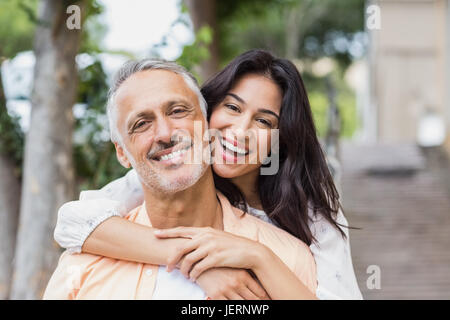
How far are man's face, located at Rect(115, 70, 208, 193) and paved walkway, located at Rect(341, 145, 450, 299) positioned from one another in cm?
445

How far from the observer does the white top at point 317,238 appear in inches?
85.0

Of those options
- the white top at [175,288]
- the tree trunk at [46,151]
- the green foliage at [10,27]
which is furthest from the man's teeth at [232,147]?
the green foliage at [10,27]

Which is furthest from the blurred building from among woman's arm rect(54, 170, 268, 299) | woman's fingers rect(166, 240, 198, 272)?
woman's fingers rect(166, 240, 198, 272)

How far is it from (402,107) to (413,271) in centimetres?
1084

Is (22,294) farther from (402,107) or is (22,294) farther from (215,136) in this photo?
(402,107)

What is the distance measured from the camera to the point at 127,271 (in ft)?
6.97

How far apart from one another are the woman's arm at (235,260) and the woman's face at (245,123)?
18.7 inches

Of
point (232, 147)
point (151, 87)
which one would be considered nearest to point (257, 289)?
point (232, 147)

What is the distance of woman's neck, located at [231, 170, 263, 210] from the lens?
2621mm

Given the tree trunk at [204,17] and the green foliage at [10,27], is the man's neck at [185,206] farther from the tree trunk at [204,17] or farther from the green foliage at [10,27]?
the tree trunk at [204,17]

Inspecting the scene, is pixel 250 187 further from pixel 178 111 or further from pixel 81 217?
pixel 81 217

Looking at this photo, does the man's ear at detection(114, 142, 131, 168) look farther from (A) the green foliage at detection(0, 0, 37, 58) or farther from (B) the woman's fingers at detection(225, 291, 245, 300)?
(A) the green foliage at detection(0, 0, 37, 58)

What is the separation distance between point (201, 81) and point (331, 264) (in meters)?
3.29

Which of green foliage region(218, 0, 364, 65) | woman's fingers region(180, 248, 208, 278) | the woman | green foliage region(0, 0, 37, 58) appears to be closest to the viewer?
woman's fingers region(180, 248, 208, 278)
